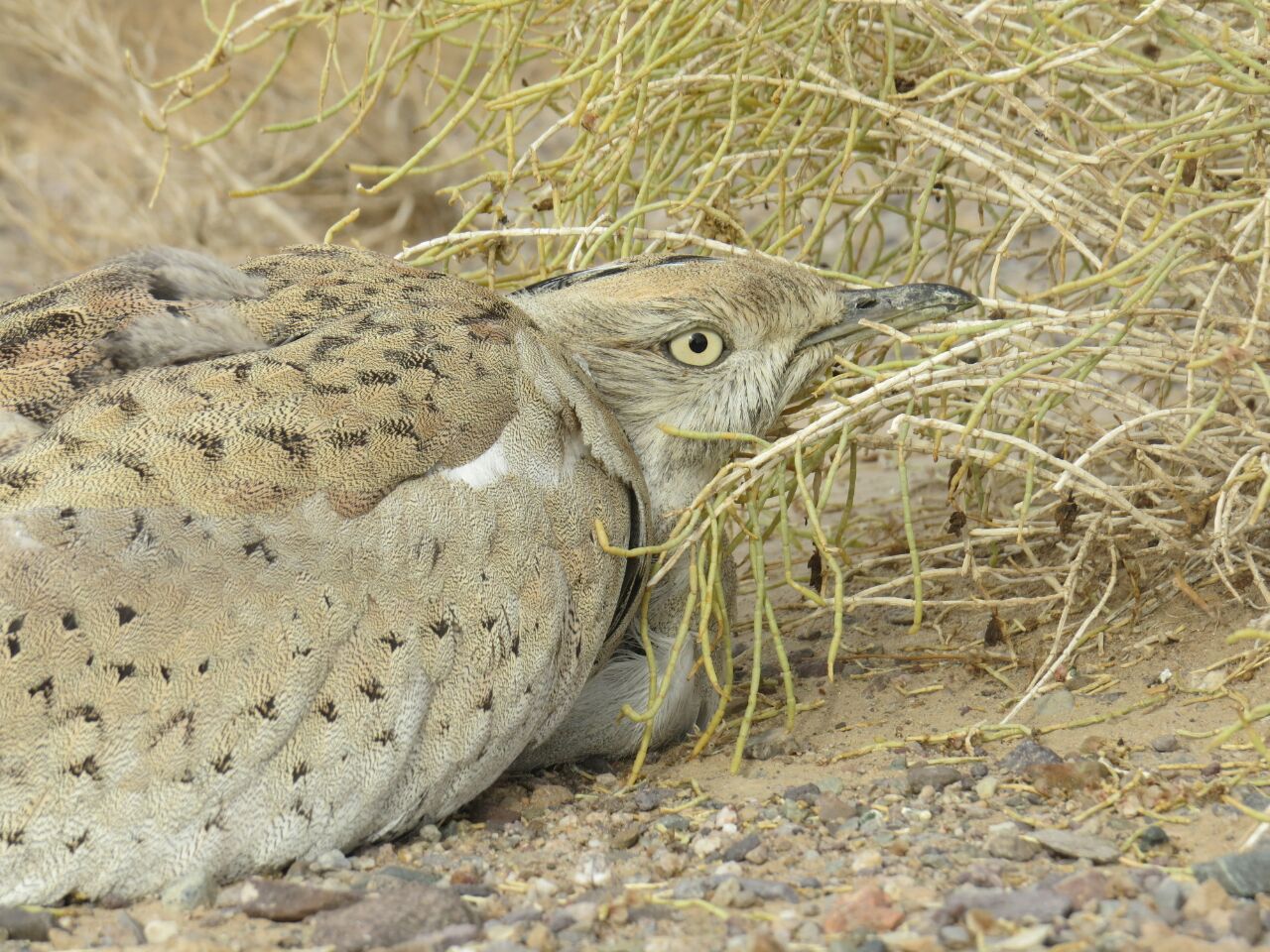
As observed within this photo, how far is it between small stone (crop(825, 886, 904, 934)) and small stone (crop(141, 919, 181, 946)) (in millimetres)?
980

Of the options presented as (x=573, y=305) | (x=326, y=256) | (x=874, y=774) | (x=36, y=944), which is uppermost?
(x=326, y=256)

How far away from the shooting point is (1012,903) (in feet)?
6.97

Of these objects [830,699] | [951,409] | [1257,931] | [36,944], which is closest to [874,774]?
[830,699]

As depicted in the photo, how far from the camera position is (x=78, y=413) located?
2.61 meters

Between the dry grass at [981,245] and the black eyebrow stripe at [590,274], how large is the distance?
0.08 m

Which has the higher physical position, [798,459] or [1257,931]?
[798,459]

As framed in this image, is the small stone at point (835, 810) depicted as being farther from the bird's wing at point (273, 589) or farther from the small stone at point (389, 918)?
the small stone at point (389, 918)

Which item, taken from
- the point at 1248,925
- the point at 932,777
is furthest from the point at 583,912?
the point at 1248,925

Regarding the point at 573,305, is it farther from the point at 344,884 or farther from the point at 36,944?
the point at 36,944

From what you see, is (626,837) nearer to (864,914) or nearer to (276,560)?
(864,914)

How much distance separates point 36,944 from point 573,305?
5.24ft

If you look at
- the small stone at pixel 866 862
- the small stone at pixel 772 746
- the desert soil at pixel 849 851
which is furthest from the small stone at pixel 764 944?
the small stone at pixel 772 746

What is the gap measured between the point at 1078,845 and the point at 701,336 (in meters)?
1.28

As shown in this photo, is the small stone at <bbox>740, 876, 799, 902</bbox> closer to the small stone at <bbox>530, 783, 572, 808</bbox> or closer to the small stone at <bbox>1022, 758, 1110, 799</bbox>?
the small stone at <bbox>1022, 758, 1110, 799</bbox>
